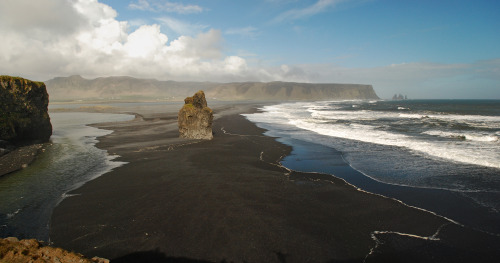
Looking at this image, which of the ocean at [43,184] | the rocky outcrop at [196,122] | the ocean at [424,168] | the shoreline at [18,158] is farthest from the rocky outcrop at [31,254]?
the rocky outcrop at [196,122]

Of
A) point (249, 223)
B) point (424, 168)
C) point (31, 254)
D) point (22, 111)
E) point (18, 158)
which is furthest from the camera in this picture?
point (22, 111)

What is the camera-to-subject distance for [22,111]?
914 inches

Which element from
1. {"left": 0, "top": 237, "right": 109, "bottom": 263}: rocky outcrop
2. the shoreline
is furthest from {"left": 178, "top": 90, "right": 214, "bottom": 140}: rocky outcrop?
{"left": 0, "top": 237, "right": 109, "bottom": 263}: rocky outcrop

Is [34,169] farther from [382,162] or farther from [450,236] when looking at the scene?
[382,162]

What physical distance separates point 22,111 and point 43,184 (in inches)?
617

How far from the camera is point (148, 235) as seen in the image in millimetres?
7855

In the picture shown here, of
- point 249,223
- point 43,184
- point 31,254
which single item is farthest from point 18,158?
point 249,223

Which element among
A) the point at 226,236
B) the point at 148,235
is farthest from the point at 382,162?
the point at 148,235

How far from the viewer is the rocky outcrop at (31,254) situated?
466cm

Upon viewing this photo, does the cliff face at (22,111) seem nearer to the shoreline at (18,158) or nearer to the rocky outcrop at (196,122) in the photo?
the shoreline at (18,158)

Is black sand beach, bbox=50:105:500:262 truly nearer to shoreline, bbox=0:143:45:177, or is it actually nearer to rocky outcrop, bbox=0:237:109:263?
rocky outcrop, bbox=0:237:109:263

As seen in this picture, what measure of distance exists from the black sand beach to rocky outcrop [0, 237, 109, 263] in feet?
6.89

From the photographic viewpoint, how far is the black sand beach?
7.14 metres

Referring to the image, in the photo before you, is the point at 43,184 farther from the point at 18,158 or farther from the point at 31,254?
the point at 31,254
